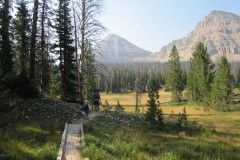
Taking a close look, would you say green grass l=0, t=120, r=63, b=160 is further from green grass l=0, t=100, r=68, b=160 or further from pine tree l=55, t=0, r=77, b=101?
pine tree l=55, t=0, r=77, b=101

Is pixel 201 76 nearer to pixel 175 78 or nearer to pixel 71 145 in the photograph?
pixel 175 78

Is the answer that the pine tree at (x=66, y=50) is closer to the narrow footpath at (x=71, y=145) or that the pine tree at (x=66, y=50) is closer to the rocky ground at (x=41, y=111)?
the rocky ground at (x=41, y=111)

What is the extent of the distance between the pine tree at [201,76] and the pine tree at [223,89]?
8.24ft

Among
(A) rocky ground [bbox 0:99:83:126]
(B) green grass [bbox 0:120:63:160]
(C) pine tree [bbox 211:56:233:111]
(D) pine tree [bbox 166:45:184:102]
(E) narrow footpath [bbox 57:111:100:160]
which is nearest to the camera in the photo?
(B) green grass [bbox 0:120:63:160]

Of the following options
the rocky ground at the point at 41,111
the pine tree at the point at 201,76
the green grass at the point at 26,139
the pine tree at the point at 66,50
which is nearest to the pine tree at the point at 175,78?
the pine tree at the point at 201,76

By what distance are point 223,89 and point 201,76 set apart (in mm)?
8496

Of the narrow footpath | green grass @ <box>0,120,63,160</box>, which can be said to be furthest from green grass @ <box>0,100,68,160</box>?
the narrow footpath

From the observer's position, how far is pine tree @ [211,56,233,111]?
62906 mm

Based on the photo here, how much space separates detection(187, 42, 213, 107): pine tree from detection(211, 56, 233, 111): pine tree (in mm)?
2511

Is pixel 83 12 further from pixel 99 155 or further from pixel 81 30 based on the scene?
pixel 99 155

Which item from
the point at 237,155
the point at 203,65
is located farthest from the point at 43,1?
the point at 203,65

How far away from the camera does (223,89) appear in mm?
62969

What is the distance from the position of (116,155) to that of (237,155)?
465 cm

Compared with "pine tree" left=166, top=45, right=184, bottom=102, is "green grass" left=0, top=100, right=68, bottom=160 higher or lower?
lower
